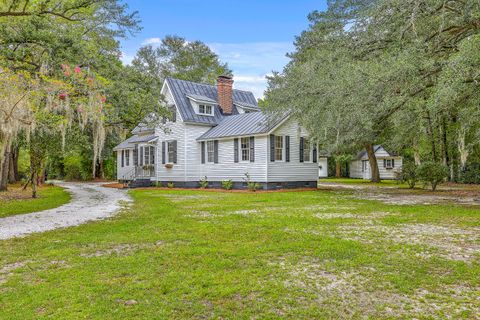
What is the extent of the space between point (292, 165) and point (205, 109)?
6.84m

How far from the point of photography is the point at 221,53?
45.0m

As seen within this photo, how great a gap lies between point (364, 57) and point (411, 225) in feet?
19.5

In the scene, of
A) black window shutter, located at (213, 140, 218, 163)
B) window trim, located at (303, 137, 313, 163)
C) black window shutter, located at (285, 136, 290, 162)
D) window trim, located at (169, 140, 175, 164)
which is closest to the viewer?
black window shutter, located at (285, 136, 290, 162)

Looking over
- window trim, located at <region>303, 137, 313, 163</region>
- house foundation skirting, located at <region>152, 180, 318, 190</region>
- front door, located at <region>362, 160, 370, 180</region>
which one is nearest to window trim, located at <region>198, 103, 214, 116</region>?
house foundation skirting, located at <region>152, 180, 318, 190</region>

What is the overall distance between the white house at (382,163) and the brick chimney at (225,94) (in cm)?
1889

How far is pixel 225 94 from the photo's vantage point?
78.2ft

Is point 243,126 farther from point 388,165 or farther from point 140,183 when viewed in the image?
point 388,165

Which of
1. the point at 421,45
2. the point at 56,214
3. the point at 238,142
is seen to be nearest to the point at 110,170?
the point at 238,142

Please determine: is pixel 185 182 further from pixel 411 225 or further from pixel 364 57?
pixel 411 225

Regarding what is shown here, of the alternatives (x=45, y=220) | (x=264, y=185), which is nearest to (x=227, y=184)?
(x=264, y=185)

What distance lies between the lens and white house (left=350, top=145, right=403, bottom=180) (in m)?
35.5

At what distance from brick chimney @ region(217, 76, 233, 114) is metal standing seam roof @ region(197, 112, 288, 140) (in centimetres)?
151

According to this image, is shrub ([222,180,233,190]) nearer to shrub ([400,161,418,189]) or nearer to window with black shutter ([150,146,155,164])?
window with black shutter ([150,146,155,164])

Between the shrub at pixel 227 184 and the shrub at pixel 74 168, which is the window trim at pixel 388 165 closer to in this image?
the shrub at pixel 227 184
